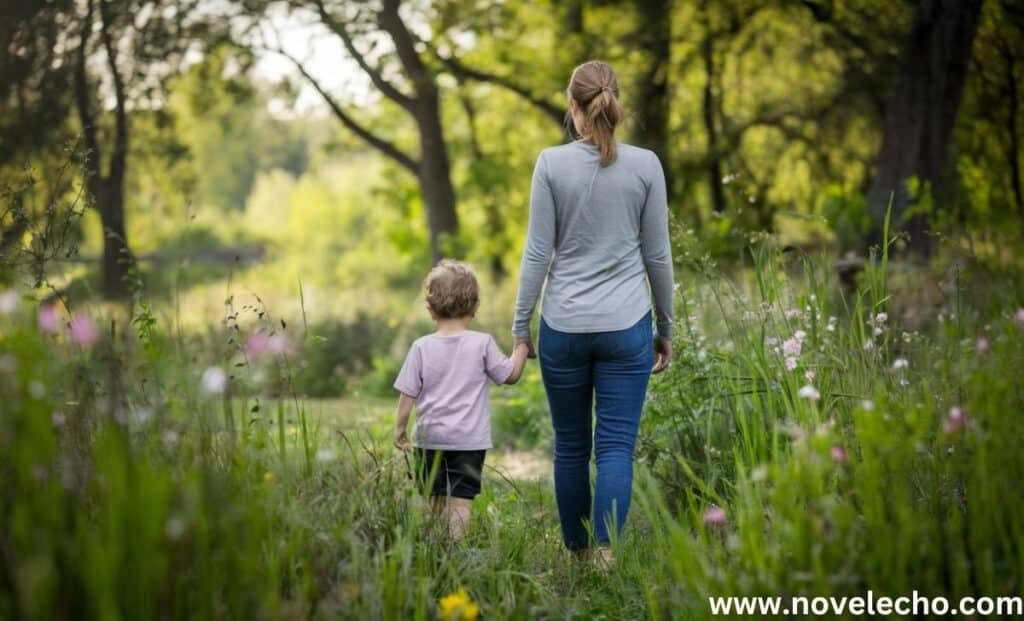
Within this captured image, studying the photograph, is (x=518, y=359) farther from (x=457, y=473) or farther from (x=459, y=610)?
(x=459, y=610)

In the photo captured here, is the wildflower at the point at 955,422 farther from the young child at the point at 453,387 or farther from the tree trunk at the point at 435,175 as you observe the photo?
the tree trunk at the point at 435,175

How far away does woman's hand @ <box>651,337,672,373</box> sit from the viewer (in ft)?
13.0

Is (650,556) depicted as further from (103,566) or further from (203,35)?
(203,35)

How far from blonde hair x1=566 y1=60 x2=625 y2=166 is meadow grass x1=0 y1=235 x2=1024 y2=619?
3.48 feet

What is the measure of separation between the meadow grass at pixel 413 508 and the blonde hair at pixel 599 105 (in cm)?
106

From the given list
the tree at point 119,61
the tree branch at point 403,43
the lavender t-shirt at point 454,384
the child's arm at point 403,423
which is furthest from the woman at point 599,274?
the tree branch at point 403,43

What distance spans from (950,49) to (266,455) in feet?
33.3

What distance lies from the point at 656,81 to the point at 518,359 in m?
14.5

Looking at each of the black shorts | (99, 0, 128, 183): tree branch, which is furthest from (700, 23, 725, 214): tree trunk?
the black shorts

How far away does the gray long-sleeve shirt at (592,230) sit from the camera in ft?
11.9

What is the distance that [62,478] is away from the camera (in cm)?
245

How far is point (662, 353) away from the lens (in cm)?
400

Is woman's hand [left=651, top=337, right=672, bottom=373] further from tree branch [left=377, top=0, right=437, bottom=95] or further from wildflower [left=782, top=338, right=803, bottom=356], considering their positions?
tree branch [left=377, top=0, right=437, bottom=95]

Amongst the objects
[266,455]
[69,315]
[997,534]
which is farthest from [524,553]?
[69,315]
